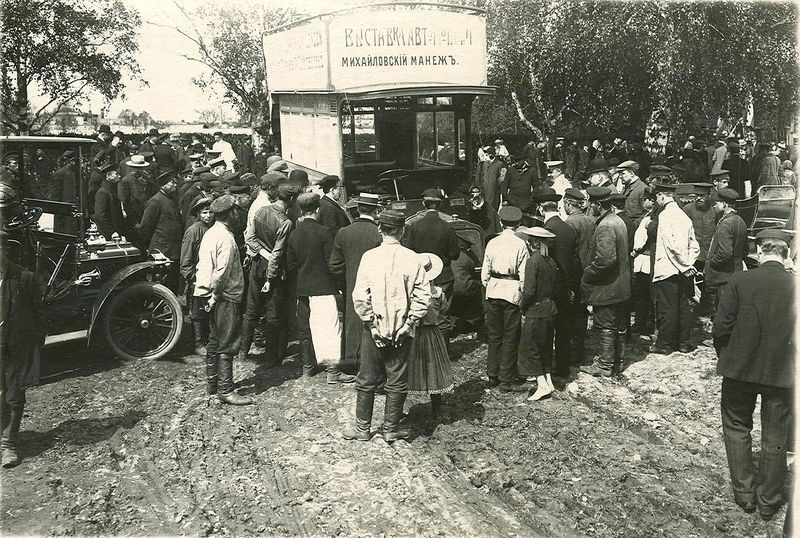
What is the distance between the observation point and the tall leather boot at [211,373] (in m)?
6.30

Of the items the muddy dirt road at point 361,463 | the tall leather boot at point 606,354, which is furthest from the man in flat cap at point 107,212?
the tall leather boot at point 606,354

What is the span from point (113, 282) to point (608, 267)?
4.92 metres

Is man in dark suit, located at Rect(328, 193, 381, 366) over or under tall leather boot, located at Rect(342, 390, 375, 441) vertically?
over

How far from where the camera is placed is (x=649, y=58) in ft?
54.2

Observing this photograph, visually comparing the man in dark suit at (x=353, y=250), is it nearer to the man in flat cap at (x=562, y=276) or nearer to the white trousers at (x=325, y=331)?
the white trousers at (x=325, y=331)

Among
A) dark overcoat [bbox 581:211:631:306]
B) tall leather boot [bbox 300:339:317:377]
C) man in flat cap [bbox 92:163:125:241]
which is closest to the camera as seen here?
dark overcoat [bbox 581:211:631:306]

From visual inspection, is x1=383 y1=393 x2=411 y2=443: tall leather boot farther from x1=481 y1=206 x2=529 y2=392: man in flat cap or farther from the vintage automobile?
the vintage automobile

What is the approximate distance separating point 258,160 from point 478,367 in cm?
1343

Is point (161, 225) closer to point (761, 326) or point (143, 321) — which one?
point (143, 321)

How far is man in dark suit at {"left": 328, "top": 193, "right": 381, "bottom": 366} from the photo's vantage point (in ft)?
21.0

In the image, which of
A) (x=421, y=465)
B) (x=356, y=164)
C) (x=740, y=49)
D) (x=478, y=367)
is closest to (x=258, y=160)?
(x=356, y=164)

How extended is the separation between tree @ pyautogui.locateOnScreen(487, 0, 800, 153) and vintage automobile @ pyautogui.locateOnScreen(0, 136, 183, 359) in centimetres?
1289

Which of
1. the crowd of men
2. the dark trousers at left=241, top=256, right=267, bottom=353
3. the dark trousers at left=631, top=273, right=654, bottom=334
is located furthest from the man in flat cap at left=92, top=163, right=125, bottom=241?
the dark trousers at left=631, top=273, right=654, bottom=334

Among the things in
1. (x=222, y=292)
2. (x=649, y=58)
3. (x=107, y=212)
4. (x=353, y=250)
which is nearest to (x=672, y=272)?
(x=353, y=250)
